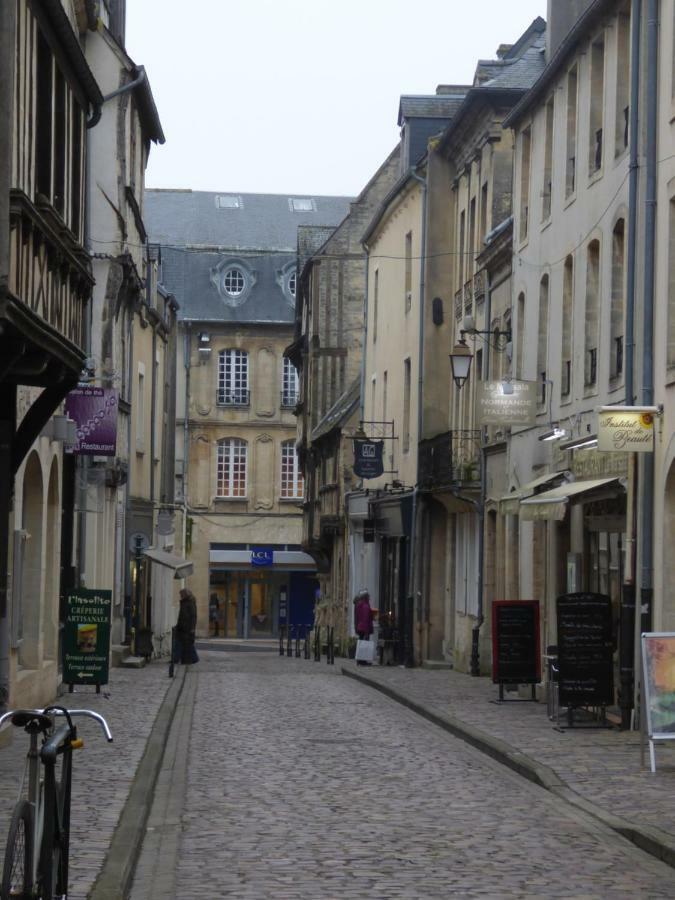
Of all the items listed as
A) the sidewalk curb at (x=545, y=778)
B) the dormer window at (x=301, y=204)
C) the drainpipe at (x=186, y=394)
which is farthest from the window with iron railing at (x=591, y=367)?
the dormer window at (x=301, y=204)

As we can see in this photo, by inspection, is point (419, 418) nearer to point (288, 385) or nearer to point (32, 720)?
point (32, 720)

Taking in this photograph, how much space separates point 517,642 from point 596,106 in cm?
728

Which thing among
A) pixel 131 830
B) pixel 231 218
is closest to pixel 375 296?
pixel 231 218

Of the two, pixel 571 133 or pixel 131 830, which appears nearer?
pixel 131 830

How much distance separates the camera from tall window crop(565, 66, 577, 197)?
25344 millimetres

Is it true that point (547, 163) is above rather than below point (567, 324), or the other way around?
above

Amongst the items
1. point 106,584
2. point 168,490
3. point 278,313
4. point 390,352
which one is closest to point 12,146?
point 106,584

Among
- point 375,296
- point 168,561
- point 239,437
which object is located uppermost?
point 375,296

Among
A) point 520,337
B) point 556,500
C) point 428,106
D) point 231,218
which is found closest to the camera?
point 556,500

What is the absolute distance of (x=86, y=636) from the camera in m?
23.9

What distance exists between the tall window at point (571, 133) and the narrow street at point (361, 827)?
9.00 meters

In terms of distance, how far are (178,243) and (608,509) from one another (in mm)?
54958

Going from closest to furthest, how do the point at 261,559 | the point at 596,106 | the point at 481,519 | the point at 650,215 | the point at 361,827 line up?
1. the point at 361,827
2. the point at 650,215
3. the point at 596,106
4. the point at 481,519
5. the point at 261,559

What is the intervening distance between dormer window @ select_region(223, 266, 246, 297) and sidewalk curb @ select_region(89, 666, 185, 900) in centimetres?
5586
